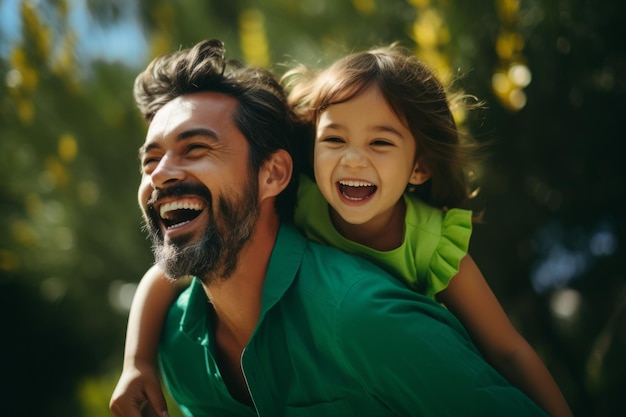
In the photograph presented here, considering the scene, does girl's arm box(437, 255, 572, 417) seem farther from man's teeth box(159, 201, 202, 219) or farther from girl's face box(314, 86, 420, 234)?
man's teeth box(159, 201, 202, 219)

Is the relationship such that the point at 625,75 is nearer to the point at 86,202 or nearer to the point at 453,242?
the point at 453,242

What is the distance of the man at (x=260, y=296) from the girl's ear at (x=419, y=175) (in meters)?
0.33

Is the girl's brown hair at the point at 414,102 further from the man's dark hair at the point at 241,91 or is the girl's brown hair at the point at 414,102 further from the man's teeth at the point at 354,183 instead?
the man's teeth at the point at 354,183

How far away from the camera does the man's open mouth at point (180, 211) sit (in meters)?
1.85

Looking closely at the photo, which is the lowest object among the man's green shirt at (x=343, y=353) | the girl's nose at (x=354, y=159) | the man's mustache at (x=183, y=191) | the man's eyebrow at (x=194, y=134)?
the man's green shirt at (x=343, y=353)

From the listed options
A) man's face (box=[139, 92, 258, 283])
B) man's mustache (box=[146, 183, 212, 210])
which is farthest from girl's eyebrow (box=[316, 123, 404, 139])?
man's mustache (box=[146, 183, 212, 210])

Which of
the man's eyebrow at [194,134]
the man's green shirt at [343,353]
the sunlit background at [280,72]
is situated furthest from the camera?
the sunlit background at [280,72]

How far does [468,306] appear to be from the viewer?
190 centimetres

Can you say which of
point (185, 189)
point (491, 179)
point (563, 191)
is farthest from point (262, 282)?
point (563, 191)

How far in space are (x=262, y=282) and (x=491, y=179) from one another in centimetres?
145

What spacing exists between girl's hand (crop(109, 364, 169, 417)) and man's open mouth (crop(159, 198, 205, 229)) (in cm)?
42

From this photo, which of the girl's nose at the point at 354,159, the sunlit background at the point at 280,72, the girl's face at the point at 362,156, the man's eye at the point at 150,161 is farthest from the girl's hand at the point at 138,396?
the sunlit background at the point at 280,72

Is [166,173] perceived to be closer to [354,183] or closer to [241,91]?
[241,91]

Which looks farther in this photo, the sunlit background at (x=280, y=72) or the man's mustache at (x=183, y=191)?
the sunlit background at (x=280, y=72)
